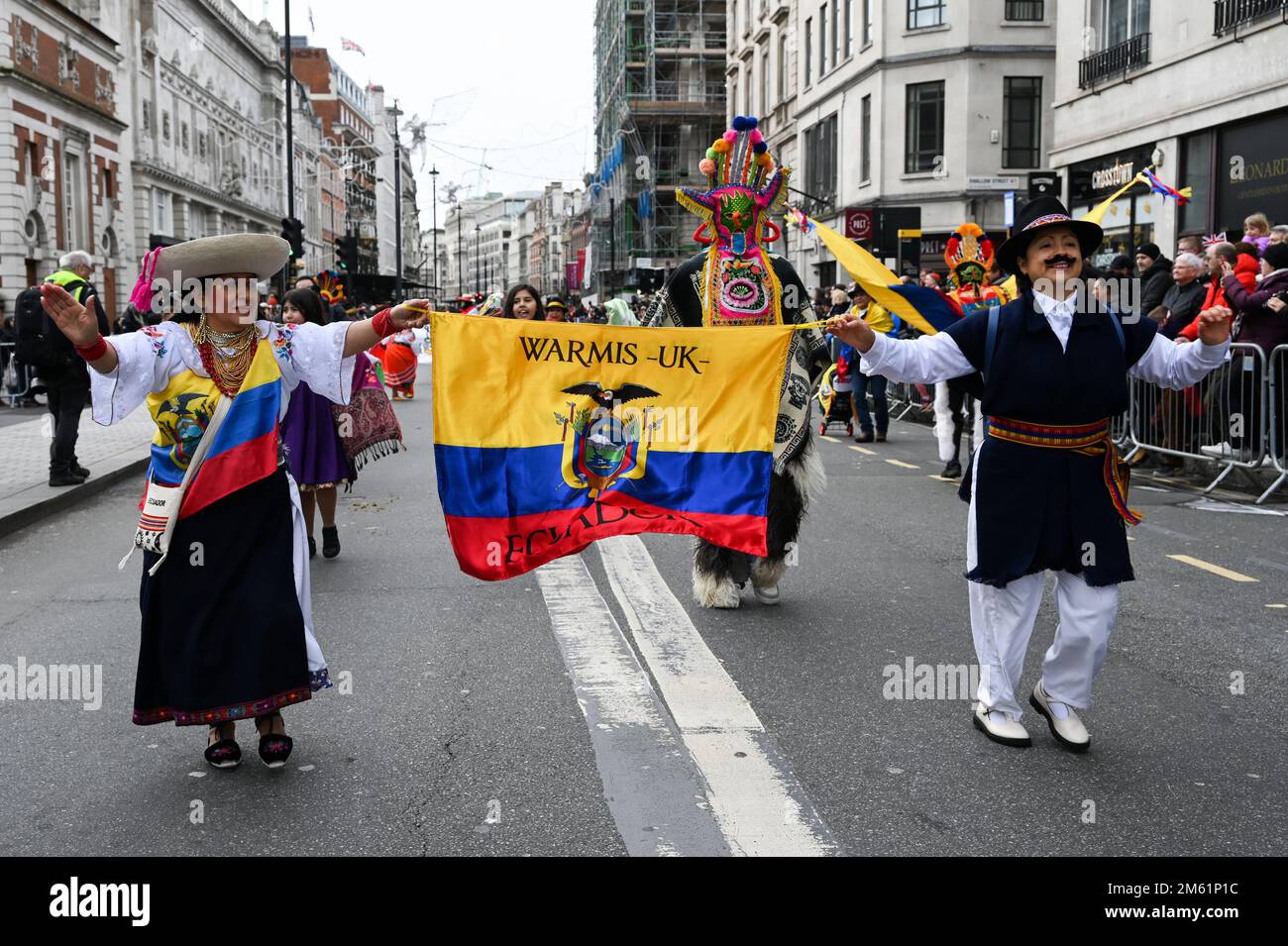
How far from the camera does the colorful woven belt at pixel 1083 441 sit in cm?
451

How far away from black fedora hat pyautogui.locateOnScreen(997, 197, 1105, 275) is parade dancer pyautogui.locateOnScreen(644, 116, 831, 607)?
1.98 meters

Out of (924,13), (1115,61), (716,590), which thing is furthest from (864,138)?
(716,590)

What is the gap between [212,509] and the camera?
14.2ft

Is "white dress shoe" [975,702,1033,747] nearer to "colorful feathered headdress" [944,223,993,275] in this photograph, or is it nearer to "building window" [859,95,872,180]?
"colorful feathered headdress" [944,223,993,275]

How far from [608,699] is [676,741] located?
0.59 m

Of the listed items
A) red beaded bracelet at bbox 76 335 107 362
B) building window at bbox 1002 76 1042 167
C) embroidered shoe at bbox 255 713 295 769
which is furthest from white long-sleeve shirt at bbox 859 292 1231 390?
building window at bbox 1002 76 1042 167

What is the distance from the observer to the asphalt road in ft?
12.6

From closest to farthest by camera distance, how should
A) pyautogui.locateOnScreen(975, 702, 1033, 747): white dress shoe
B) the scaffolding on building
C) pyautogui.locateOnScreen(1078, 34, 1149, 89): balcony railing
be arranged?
1. pyautogui.locateOnScreen(975, 702, 1033, 747): white dress shoe
2. pyautogui.locateOnScreen(1078, 34, 1149, 89): balcony railing
3. the scaffolding on building

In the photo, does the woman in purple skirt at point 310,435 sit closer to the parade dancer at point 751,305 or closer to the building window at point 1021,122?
the parade dancer at point 751,305

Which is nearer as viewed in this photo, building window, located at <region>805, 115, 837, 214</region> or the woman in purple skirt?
the woman in purple skirt

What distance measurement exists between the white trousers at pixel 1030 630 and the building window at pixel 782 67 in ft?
145

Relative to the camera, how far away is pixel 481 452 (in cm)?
504

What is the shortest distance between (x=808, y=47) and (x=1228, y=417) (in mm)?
34485
